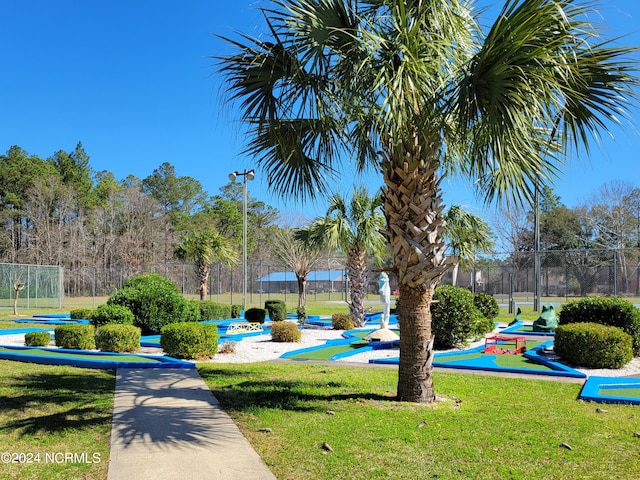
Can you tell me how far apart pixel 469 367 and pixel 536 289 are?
55.7ft

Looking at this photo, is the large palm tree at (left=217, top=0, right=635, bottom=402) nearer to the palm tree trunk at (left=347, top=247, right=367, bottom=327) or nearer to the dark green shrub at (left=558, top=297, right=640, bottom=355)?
the dark green shrub at (left=558, top=297, right=640, bottom=355)

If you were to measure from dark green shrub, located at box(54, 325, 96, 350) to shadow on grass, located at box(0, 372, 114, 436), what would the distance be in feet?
12.5

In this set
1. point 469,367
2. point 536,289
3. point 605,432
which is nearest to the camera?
point 605,432

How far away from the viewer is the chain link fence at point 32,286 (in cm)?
3083

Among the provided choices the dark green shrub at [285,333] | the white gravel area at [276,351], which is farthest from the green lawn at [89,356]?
the dark green shrub at [285,333]

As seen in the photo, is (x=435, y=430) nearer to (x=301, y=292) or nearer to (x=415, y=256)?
(x=415, y=256)

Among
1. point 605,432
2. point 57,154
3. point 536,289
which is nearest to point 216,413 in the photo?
point 605,432

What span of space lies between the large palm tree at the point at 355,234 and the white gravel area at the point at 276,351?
268 centimetres

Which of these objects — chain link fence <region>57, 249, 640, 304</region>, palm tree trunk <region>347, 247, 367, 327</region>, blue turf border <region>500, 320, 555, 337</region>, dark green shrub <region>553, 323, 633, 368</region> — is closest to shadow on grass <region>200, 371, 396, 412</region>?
dark green shrub <region>553, 323, 633, 368</region>

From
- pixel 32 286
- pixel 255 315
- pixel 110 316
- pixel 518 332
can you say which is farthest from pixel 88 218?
pixel 518 332

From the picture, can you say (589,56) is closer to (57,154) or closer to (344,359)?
(344,359)

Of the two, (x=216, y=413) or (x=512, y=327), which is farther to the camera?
(x=512, y=327)

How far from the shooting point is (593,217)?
48.0 meters

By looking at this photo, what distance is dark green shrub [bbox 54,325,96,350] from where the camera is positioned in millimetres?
12531
